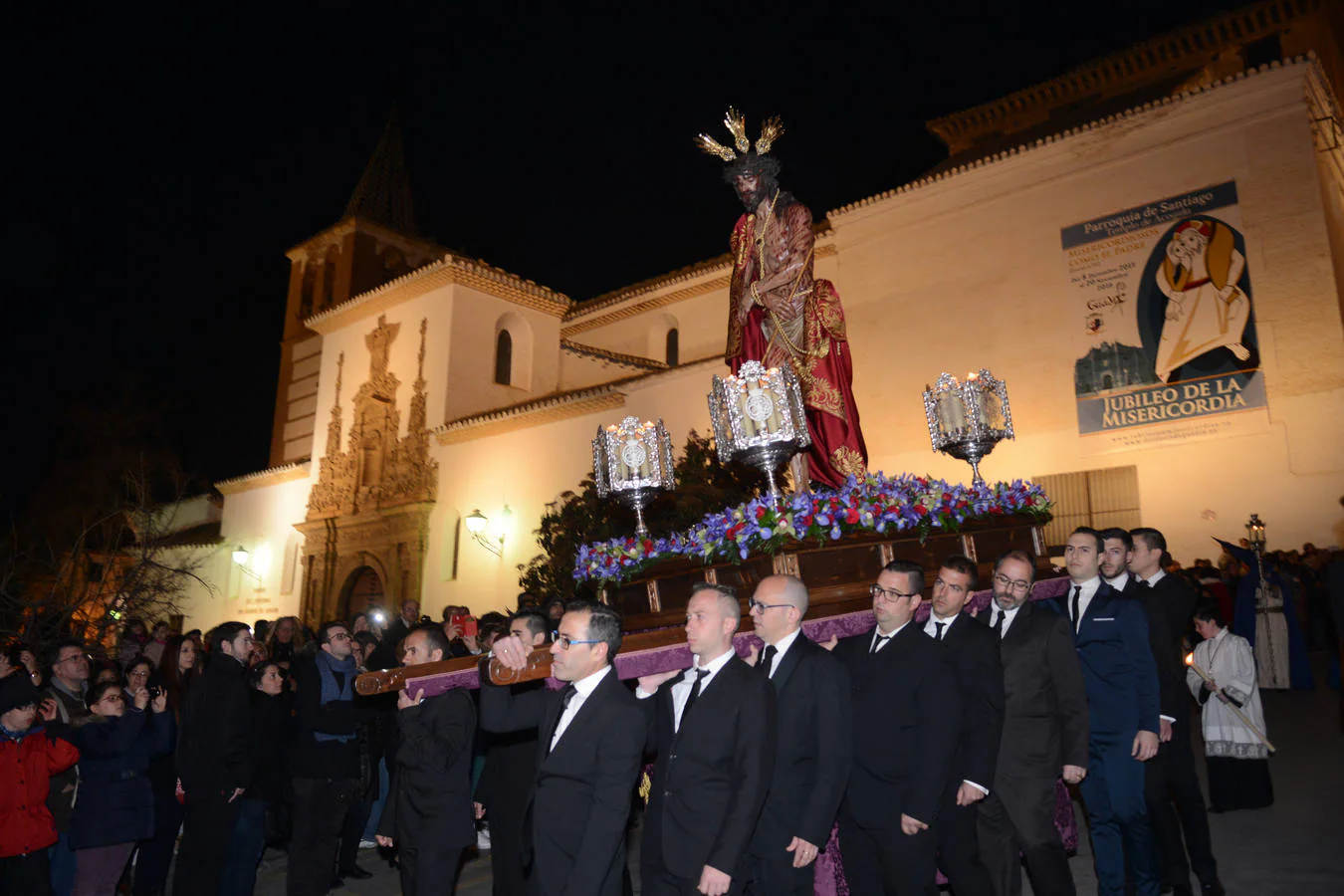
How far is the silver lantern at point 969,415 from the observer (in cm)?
692

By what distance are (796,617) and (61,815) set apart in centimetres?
464

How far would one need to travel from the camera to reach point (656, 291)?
22938 millimetres

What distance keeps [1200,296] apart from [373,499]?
60.5 feet

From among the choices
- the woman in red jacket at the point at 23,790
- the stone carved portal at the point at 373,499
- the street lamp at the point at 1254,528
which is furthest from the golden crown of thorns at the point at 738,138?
the stone carved portal at the point at 373,499

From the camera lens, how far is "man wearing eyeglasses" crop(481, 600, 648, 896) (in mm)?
3221

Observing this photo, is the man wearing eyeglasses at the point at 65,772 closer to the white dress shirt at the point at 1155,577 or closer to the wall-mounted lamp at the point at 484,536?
the white dress shirt at the point at 1155,577

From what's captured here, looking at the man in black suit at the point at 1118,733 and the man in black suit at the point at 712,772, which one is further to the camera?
the man in black suit at the point at 1118,733

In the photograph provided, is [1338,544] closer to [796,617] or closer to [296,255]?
[796,617]

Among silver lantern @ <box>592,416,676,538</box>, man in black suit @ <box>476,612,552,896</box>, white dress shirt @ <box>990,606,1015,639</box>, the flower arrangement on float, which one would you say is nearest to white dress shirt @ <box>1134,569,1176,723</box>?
the flower arrangement on float

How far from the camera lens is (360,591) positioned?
894 inches

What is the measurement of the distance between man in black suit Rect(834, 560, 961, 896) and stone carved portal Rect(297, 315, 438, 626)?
1817cm

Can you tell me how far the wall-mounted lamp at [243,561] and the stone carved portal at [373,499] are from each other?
226 centimetres

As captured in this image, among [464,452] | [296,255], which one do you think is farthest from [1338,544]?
[296,255]

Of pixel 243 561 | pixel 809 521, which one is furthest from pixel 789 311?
pixel 243 561
